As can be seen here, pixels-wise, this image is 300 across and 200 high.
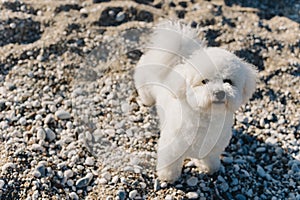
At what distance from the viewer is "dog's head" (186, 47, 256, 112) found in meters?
3.05

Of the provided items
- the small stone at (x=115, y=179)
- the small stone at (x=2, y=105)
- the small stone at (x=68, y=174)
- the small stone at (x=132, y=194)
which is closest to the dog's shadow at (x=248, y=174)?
the small stone at (x=132, y=194)

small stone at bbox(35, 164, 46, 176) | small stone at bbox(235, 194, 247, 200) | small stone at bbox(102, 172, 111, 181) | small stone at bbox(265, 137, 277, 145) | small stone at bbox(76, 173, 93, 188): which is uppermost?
small stone at bbox(265, 137, 277, 145)

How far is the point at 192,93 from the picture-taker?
313 cm

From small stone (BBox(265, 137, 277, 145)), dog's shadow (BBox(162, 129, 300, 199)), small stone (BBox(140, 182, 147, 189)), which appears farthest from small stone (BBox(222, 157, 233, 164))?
small stone (BBox(140, 182, 147, 189))

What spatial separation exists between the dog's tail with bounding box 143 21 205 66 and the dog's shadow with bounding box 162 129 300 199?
34.6 inches

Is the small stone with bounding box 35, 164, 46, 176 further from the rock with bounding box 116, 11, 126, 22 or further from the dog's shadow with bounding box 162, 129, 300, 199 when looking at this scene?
the rock with bounding box 116, 11, 126, 22

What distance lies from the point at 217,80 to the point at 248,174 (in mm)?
1082

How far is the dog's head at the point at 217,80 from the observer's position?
120 inches

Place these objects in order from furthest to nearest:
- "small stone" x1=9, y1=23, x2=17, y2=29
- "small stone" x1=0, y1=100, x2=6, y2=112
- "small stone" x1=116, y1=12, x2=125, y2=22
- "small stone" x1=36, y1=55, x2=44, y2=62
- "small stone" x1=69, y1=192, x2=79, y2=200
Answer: "small stone" x1=116, y1=12, x2=125, y2=22 → "small stone" x1=9, y1=23, x2=17, y2=29 → "small stone" x1=36, y1=55, x2=44, y2=62 → "small stone" x1=0, y1=100, x2=6, y2=112 → "small stone" x1=69, y1=192, x2=79, y2=200

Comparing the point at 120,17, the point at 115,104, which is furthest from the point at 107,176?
the point at 120,17

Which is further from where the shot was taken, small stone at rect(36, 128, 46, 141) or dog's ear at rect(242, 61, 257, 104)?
small stone at rect(36, 128, 46, 141)

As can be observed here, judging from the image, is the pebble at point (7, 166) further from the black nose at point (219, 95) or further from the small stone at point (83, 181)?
the black nose at point (219, 95)

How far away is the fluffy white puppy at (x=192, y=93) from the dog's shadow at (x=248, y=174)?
11 cm

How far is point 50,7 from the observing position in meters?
5.23
